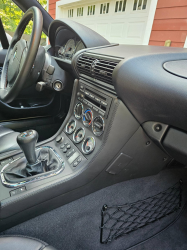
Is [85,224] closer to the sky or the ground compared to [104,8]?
closer to the ground

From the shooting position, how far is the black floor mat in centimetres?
82

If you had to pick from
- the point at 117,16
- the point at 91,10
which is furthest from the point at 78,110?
the point at 91,10

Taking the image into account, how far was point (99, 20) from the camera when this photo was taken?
2.62m

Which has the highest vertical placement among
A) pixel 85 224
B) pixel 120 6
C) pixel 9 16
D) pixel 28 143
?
pixel 120 6

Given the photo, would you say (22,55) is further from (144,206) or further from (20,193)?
(144,206)

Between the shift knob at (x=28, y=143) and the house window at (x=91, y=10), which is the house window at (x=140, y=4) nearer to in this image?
the house window at (x=91, y=10)

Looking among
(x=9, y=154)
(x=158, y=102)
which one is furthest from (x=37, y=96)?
(x=158, y=102)

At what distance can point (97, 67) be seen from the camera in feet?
2.56

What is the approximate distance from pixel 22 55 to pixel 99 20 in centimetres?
204

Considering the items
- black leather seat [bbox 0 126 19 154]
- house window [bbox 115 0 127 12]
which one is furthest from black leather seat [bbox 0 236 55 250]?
house window [bbox 115 0 127 12]

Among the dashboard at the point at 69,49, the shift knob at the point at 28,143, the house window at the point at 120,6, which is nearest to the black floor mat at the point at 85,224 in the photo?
the shift knob at the point at 28,143

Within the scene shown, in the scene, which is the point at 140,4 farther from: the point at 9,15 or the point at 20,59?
the point at 20,59

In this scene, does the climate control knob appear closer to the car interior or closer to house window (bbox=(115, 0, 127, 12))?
the car interior

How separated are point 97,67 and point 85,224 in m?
0.73
